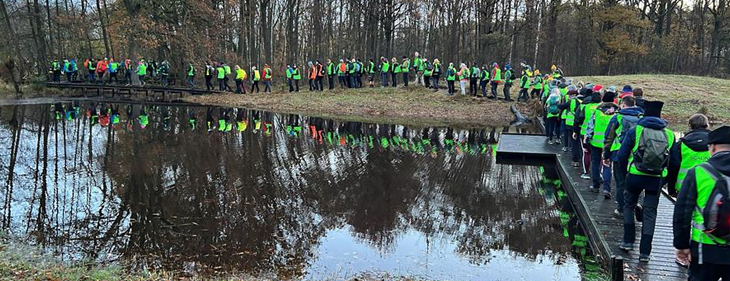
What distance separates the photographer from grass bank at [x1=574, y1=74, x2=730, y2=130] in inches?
880

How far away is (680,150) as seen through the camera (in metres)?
5.15

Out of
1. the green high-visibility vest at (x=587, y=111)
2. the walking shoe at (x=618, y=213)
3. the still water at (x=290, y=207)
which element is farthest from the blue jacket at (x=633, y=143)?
the green high-visibility vest at (x=587, y=111)

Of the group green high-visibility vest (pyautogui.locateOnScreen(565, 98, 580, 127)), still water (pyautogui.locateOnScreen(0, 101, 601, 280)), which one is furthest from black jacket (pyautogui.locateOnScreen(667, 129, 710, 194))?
green high-visibility vest (pyautogui.locateOnScreen(565, 98, 580, 127))

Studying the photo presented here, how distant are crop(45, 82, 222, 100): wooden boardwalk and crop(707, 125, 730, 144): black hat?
27762 mm

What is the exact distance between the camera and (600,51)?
38875mm

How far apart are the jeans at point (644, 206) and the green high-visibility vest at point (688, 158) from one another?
0.65 m

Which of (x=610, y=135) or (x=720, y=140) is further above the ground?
(x=720, y=140)

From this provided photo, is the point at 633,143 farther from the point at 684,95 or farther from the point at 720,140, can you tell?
the point at 684,95

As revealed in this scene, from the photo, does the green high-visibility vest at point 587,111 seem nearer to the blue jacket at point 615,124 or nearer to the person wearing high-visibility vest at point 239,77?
the blue jacket at point 615,124

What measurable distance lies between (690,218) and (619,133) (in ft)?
12.0

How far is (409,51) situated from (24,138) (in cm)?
3687

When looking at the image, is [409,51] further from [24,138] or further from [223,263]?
[223,263]

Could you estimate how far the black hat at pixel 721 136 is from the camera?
3.71m

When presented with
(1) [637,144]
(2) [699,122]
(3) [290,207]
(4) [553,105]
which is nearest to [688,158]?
(2) [699,122]
